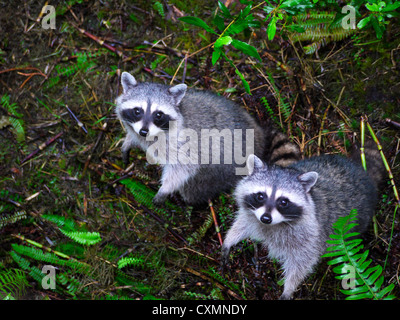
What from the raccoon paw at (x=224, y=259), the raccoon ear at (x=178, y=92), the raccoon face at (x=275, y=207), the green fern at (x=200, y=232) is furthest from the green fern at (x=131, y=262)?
the raccoon ear at (x=178, y=92)

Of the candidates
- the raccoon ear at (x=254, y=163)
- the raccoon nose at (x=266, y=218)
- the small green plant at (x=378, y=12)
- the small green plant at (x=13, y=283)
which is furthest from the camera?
the small green plant at (x=13, y=283)

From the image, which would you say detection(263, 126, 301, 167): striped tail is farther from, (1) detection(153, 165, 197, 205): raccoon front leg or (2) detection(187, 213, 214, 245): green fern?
(2) detection(187, 213, 214, 245): green fern

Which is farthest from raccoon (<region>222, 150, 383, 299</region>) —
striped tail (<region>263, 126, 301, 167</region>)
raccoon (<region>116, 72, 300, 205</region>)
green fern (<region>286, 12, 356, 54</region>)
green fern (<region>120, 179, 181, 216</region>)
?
green fern (<region>286, 12, 356, 54</region>)

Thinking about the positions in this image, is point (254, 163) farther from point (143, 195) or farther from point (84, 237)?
point (84, 237)

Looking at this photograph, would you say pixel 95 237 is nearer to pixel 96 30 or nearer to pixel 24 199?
pixel 24 199

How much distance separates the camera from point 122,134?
24.9 feet

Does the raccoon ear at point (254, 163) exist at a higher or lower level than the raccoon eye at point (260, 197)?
higher

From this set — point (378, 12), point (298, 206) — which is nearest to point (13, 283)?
point (298, 206)

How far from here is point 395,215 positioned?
20.0ft

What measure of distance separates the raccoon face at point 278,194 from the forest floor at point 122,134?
4.34 feet

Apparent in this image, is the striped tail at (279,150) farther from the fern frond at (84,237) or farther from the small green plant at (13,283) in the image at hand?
the small green plant at (13,283)

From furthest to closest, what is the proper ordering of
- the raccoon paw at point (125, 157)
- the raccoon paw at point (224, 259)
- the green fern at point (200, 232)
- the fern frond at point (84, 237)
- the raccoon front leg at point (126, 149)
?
the raccoon paw at point (125, 157), the raccoon front leg at point (126, 149), the green fern at point (200, 232), the fern frond at point (84, 237), the raccoon paw at point (224, 259)

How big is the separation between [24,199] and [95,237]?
68.4 inches

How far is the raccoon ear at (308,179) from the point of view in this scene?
521 cm
